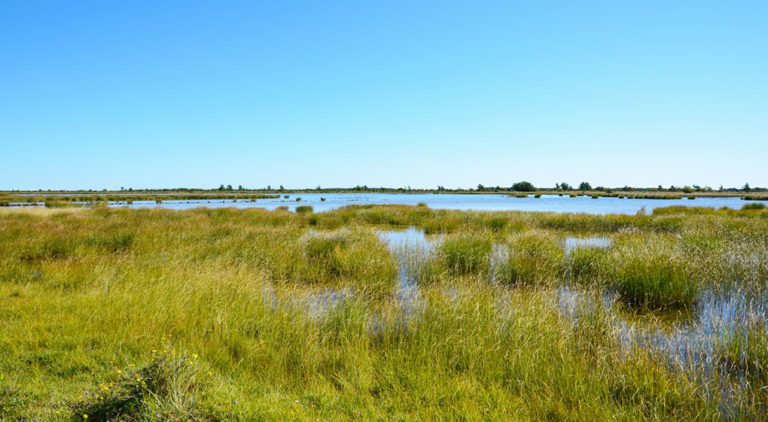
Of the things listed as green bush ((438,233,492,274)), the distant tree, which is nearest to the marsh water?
green bush ((438,233,492,274))

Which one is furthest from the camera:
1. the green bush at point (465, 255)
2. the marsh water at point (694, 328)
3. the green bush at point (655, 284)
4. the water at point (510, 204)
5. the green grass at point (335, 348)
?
the water at point (510, 204)

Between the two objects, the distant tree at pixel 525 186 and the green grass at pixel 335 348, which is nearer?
the green grass at pixel 335 348

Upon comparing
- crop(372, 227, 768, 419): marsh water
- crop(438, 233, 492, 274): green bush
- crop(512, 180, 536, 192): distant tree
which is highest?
crop(512, 180, 536, 192): distant tree

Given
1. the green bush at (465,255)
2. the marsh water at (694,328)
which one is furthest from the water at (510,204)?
the marsh water at (694,328)

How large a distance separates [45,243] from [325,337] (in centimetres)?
1307

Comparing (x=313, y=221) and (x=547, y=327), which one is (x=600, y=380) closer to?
(x=547, y=327)

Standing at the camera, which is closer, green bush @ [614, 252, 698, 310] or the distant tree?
green bush @ [614, 252, 698, 310]

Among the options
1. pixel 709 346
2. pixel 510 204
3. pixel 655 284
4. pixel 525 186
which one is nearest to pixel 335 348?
pixel 709 346

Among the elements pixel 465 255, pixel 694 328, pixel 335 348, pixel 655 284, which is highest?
pixel 465 255

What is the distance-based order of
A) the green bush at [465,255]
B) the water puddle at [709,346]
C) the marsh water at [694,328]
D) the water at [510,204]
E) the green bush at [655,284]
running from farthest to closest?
1. the water at [510,204]
2. the green bush at [465,255]
3. the green bush at [655,284]
4. the marsh water at [694,328]
5. the water puddle at [709,346]

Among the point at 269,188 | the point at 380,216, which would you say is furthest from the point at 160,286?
the point at 269,188

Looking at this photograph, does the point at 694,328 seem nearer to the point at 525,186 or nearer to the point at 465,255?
the point at 465,255

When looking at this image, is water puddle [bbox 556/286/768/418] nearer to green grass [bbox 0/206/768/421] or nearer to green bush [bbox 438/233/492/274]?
green grass [bbox 0/206/768/421]

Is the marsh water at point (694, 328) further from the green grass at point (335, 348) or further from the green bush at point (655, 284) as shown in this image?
the green bush at point (655, 284)
